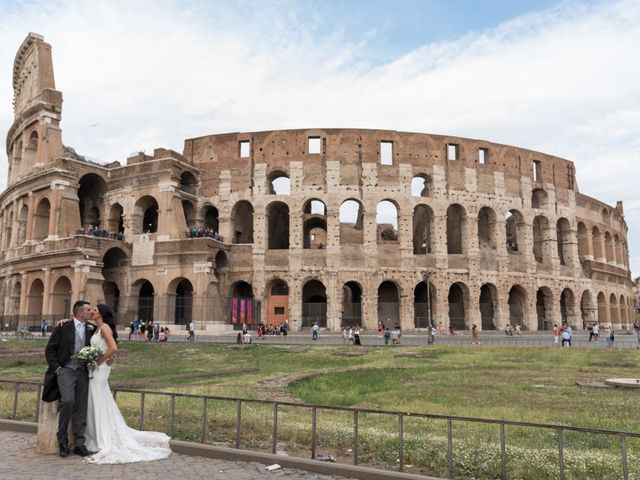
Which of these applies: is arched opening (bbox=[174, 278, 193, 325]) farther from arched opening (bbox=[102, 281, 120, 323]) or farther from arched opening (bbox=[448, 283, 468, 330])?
arched opening (bbox=[448, 283, 468, 330])

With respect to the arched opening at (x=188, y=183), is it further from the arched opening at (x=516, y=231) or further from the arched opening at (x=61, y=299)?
the arched opening at (x=516, y=231)

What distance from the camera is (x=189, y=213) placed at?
37625mm

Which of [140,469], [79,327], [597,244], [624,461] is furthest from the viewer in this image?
[597,244]

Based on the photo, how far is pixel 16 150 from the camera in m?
41.4

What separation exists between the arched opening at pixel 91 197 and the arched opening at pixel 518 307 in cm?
3063

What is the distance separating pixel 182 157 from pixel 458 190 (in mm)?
19388

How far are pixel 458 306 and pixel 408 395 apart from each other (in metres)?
29.0

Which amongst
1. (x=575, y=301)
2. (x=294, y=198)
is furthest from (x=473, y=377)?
(x=575, y=301)

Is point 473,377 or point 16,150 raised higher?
point 16,150

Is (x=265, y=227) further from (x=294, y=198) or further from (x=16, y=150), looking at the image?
(x=16, y=150)

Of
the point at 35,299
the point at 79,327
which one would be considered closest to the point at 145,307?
the point at 35,299

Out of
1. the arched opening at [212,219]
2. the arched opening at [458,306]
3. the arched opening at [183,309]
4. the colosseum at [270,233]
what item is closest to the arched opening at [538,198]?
the colosseum at [270,233]

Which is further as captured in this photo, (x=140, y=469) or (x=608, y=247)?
(x=608, y=247)

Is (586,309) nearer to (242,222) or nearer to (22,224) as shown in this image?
(242,222)
